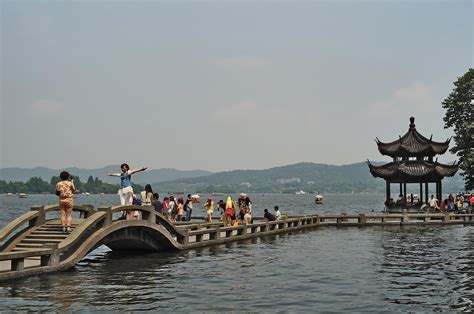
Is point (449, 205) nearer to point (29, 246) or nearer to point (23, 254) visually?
point (29, 246)

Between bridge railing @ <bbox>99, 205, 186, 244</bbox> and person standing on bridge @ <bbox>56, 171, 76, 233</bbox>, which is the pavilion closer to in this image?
bridge railing @ <bbox>99, 205, 186, 244</bbox>

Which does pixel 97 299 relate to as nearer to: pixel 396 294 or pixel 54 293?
pixel 54 293

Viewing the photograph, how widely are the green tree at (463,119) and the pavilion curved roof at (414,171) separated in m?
1.28

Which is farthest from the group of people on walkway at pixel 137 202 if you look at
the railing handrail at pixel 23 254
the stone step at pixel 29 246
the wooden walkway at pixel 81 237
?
the railing handrail at pixel 23 254

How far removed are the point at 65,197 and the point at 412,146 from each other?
38.1 metres

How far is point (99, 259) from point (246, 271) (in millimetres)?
5808

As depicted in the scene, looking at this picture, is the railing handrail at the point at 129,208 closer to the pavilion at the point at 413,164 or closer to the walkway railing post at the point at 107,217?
the walkway railing post at the point at 107,217

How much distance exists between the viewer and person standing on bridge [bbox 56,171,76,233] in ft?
57.3

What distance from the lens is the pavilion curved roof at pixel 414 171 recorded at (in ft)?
155

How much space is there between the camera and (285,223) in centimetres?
3300

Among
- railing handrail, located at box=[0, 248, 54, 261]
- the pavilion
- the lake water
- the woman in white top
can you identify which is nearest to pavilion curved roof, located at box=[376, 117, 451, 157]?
the pavilion

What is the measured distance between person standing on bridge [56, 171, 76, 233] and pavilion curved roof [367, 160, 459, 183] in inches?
1380

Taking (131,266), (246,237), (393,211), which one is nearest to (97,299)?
(131,266)

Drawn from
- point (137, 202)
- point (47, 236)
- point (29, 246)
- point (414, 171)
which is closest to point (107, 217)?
point (47, 236)
